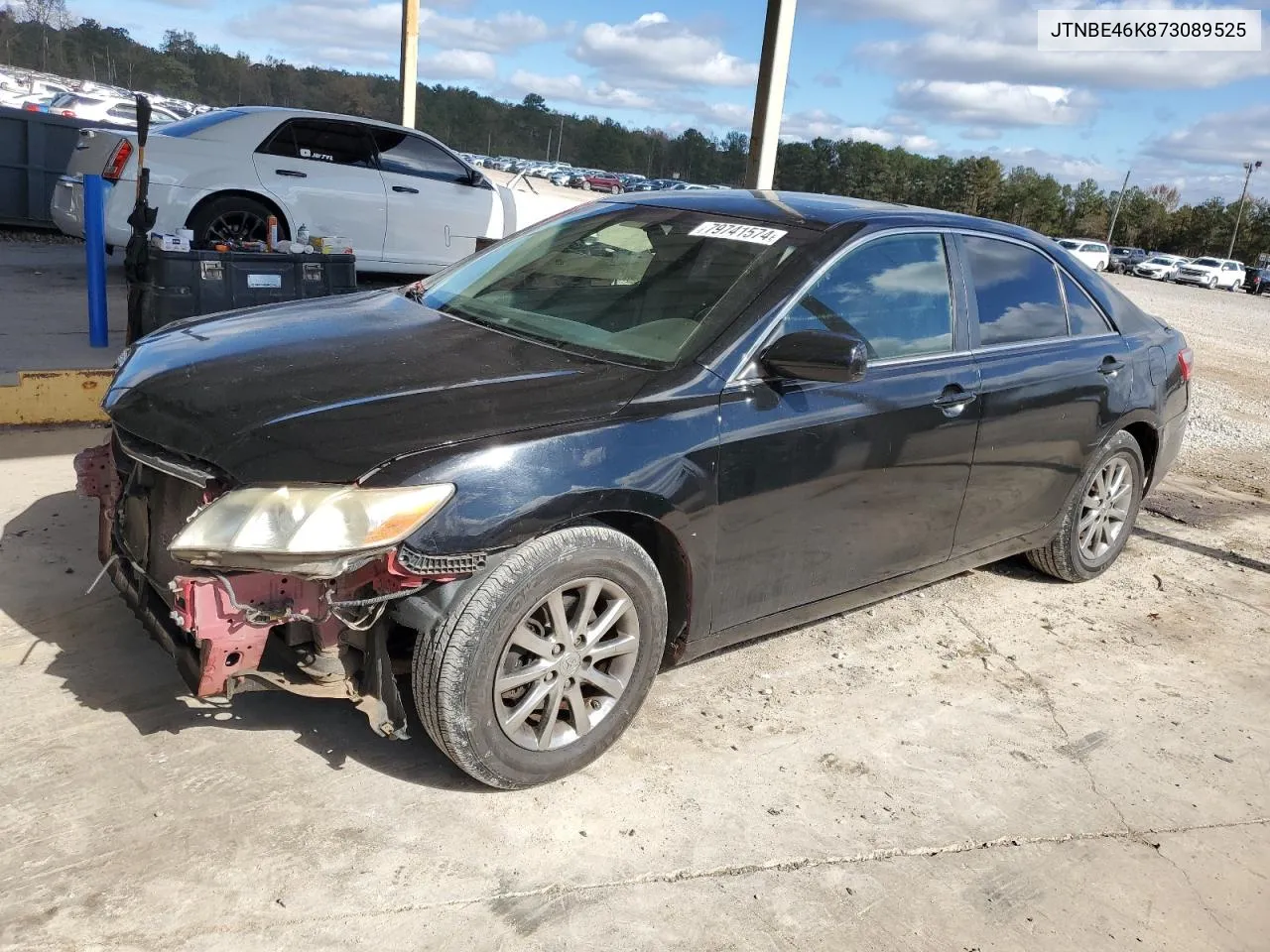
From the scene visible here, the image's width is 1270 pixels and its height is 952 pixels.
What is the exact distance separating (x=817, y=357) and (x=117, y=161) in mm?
7267

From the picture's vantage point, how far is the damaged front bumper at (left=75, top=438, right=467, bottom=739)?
2580 millimetres

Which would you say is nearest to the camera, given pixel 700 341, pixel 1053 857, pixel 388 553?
pixel 388 553

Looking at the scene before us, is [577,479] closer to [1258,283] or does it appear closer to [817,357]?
[817,357]

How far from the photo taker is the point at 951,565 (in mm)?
4199

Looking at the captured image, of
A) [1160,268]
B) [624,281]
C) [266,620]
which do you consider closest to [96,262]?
[624,281]

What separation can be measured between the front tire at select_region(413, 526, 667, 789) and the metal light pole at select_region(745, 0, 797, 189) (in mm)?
6437

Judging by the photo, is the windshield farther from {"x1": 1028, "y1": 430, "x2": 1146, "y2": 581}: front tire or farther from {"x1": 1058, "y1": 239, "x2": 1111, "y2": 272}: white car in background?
{"x1": 1058, "y1": 239, "x2": 1111, "y2": 272}: white car in background

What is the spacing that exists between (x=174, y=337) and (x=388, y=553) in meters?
1.42

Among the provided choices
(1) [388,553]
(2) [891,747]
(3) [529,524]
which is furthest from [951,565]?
(1) [388,553]

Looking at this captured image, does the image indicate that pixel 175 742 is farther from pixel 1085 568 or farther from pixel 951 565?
pixel 1085 568

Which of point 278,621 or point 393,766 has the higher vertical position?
point 278,621

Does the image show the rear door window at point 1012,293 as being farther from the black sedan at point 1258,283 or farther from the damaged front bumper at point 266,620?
the black sedan at point 1258,283

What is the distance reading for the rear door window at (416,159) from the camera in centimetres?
973

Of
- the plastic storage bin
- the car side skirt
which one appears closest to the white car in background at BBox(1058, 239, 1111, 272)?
the plastic storage bin
